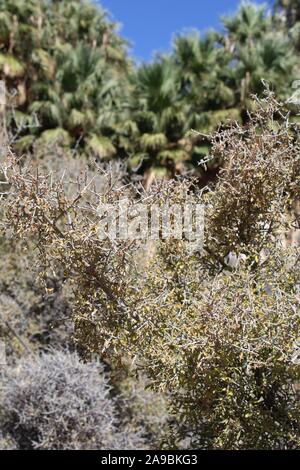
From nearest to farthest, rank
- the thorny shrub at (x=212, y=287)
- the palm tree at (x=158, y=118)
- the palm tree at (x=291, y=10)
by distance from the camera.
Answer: the thorny shrub at (x=212, y=287), the palm tree at (x=158, y=118), the palm tree at (x=291, y=10)

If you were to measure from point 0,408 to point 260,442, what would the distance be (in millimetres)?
3797

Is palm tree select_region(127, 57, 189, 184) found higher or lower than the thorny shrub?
higher

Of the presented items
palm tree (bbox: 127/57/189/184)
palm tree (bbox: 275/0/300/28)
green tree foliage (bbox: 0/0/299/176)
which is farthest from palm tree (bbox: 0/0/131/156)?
palm tree (bbox: 275/0/300/28)

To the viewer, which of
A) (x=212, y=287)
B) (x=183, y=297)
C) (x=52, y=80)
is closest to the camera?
(x=212, y=287)

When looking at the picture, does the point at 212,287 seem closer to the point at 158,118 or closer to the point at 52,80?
the point at 158,118

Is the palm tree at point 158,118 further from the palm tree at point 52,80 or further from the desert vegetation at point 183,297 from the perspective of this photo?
the desert vegetation at point 183,297

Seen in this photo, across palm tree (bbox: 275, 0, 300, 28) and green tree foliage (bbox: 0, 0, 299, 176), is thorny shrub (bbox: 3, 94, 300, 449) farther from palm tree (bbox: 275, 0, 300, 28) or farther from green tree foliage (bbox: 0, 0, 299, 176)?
palm tree (bbox: 275, 0, 300, 28)

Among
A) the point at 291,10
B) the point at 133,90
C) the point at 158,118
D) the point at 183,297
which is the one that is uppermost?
the point at 291,10

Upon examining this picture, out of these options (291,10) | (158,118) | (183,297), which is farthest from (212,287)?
(291,10)

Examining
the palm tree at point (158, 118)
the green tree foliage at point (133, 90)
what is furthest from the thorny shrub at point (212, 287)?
the palm tree at point (158, 118)

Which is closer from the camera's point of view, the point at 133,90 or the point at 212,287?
the point at 212,287

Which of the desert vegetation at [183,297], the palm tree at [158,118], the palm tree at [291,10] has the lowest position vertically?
the desert vegetation at [183,297]

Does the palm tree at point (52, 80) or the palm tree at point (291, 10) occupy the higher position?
the palm tree at point (291, 10)

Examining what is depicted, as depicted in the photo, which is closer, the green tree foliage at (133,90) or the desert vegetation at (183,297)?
the desert vegetation at (183,297)
